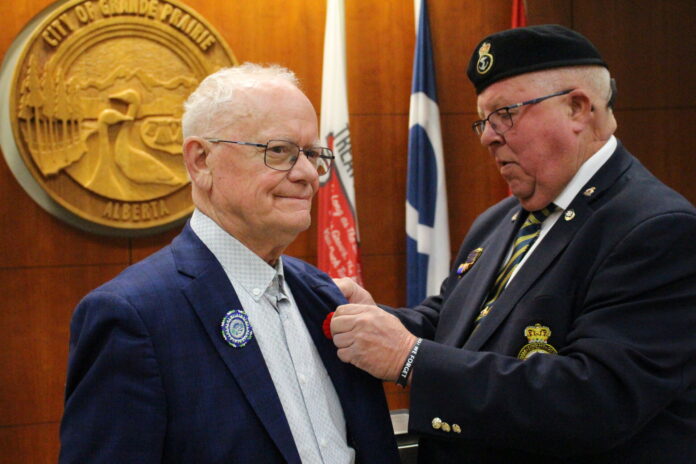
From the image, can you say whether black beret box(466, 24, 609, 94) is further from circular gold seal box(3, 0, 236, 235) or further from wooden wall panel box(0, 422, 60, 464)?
wooden wall panel box(0, 422, 60, 464)

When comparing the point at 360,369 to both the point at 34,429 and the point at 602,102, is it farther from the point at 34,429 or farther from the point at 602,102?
the point at 34,429

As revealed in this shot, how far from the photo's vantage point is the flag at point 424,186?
4297mm

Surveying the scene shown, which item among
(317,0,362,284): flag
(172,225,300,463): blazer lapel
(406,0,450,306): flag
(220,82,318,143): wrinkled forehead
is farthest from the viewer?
(406,0,450,306): flag

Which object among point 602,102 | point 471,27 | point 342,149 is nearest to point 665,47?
point 471,27

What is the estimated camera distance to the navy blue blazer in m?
1.62

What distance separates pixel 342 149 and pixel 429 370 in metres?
2.56

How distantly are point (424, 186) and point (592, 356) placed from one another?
276 centimetres

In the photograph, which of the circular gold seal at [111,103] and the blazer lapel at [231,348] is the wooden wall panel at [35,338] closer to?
the circular gold seal at [111,103]

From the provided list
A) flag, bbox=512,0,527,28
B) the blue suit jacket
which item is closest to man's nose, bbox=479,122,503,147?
the blue suit jacket

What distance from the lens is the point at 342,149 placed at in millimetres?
4180

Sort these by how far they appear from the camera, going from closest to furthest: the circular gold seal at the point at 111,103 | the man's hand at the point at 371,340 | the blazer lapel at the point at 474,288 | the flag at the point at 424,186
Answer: the man's hand at the point at 371,340 → the blazer lapel at the point at 474,288 → the circular gold seal at the point at 111,103 → the flag at the point at 424,186

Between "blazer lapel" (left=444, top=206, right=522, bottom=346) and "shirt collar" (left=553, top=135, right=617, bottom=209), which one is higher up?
"shirt collar" (left=553, top=135, right=617, bottom=209)

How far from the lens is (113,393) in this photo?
135cm

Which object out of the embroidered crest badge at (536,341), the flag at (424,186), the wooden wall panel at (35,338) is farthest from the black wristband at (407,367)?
the wooden wall panel at (35,338)
